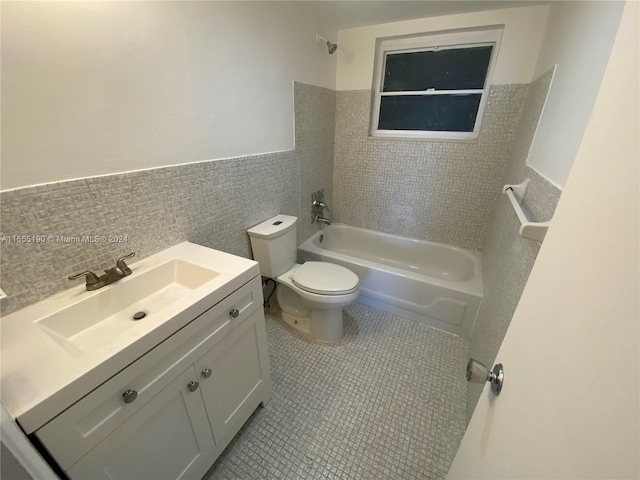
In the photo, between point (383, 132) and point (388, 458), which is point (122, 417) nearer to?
point (388, 458)

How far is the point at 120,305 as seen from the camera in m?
0.99

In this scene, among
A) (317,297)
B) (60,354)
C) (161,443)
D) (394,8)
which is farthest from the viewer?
(394,8)

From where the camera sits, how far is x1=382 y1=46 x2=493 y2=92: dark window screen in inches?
78.4

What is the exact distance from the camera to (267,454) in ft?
3.94

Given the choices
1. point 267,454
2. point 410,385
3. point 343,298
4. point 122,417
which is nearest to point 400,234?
point 343,298

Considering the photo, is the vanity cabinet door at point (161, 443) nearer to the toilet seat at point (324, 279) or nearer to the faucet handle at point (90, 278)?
the faucet handle at point (90, 278)

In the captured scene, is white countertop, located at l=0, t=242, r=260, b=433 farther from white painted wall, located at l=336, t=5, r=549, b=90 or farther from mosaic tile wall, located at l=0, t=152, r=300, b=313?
white painted wall, located at l=336, t=5, r=549, b=90

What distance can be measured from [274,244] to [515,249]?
4.27 ft

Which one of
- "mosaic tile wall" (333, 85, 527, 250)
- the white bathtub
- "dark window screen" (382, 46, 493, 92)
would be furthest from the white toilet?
"dark window screen" (382, 46, 493, 92)

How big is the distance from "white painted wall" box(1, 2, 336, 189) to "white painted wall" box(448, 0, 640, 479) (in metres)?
1.34

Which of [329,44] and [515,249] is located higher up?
[329,44]

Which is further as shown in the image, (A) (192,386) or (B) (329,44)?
(B) (329,44)

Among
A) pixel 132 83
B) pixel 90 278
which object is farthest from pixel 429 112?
pixel 90 278

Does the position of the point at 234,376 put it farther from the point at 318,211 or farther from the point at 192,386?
the point at 318,211
